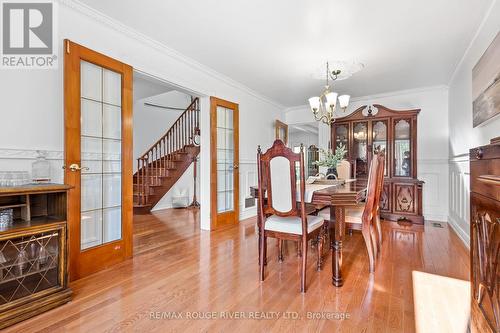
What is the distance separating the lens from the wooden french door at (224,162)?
3906 millimetres

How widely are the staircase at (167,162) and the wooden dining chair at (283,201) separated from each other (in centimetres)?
384

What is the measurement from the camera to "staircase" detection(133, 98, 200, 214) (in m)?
5.41

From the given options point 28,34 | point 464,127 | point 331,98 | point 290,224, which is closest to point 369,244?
point 290,224

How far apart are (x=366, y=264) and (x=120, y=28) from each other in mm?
3421

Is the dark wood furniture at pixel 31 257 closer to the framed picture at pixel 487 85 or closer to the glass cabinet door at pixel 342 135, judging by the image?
the framed picture at pixel 487 85

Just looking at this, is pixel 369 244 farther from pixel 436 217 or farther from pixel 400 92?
pixel 400 92

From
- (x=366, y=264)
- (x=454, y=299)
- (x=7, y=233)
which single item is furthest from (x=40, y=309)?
(x=454, y=299)

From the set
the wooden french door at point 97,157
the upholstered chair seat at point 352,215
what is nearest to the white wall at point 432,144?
the upholstered chair seat at point 352,215

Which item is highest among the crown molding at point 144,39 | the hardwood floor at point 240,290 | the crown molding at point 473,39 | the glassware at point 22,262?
the crown molding at point 144,39

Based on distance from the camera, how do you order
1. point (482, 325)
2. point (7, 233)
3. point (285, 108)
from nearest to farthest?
point (482, 325) → point (7, 233) → point (285, 108)

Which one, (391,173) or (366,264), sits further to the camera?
(391,173)

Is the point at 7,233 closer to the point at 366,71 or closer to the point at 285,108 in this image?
the point at 366,71

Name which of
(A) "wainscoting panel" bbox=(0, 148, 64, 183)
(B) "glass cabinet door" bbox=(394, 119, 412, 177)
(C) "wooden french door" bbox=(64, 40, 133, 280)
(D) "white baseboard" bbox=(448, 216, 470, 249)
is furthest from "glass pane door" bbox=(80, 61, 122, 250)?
(B) "glass cabinet door" bbox=(394, 119, 412, 177)

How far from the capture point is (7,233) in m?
1.54
